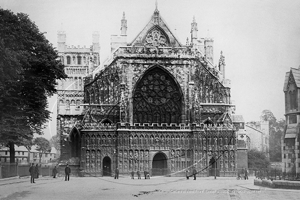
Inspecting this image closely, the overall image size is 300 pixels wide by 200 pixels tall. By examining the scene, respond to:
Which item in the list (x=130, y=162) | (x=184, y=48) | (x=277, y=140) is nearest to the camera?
(x=130, y=162)

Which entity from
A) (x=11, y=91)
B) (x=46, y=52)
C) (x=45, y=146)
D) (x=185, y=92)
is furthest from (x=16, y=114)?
(x=45, y=146)

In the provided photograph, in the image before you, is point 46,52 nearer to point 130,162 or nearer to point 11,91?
point 11,91

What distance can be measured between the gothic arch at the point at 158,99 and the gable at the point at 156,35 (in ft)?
13.7

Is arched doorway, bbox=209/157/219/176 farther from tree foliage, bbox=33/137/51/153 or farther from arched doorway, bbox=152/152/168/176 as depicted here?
tree foliage, bbox=33/137/51/153

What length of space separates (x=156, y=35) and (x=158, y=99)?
7.80m

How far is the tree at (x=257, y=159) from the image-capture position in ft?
224

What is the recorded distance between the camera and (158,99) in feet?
186

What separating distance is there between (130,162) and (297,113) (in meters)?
28.8

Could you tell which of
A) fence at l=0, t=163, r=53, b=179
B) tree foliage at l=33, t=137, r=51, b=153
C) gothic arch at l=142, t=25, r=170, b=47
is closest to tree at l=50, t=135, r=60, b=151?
tree foliage at l=33, t=137, r=51, b=153

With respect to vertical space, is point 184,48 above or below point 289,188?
above

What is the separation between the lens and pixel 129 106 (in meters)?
55.0

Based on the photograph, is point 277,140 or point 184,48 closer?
point 184,48

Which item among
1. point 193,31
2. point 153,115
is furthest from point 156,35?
point 153,115

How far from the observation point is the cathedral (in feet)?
176
